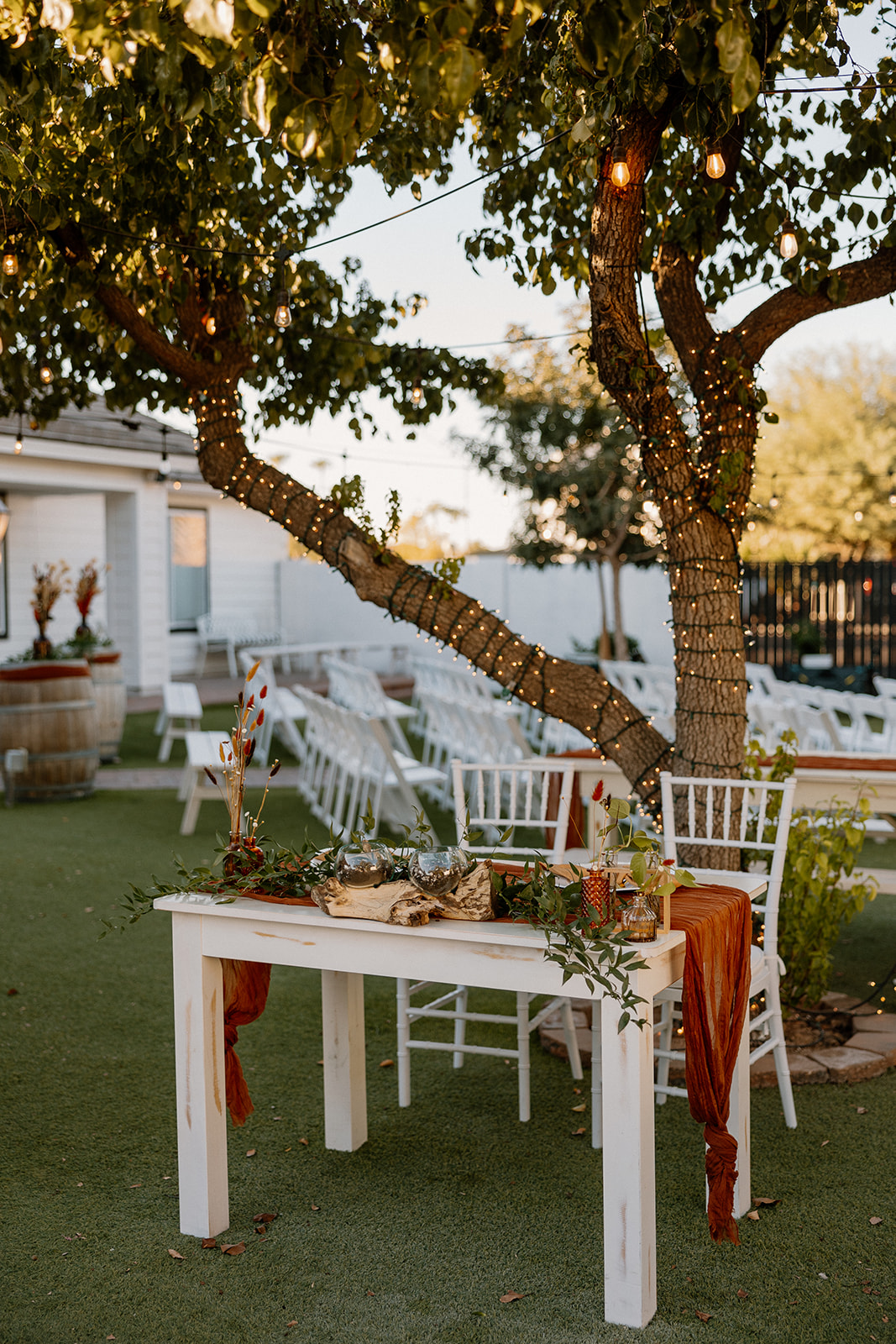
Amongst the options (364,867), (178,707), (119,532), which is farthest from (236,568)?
(364,867)

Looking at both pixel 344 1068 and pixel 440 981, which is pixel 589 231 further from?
pixel 344 1068

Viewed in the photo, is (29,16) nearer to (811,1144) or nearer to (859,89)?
(859,89)

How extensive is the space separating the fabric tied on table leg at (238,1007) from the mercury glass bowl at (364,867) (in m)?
0.40

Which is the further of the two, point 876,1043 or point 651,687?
point 651,687

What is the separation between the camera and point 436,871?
9.01 ft

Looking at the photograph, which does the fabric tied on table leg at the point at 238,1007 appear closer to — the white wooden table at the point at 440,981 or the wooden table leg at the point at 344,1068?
the white wooden table at the point at 440,981

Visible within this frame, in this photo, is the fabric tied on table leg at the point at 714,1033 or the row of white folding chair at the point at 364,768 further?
the row of white folding chair at the point at 364,768

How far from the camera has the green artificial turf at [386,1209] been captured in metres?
2.61

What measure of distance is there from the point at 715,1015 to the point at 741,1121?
0.43 m

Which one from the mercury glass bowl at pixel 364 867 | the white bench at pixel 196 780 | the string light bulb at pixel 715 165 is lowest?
the white bench at pixel 196 780

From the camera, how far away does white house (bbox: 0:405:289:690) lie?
44.5 ft

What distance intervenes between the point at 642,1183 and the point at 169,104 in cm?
288

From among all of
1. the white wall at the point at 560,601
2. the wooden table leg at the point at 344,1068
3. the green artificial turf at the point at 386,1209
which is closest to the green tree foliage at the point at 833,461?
the white wall at the point at 560,601

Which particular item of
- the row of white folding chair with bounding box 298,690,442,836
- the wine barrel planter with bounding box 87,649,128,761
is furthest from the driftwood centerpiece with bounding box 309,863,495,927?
the wine barrel planter with bounding box 87,649,128,761
